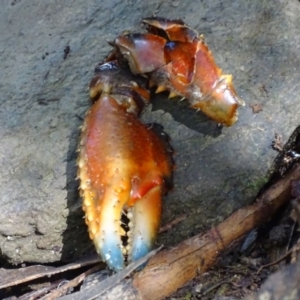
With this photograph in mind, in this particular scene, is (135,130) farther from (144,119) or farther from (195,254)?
(195,254)

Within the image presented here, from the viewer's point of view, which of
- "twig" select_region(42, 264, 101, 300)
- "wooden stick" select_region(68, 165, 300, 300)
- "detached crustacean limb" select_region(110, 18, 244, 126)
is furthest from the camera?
"twig" select_region(42, 264, 101, 300)

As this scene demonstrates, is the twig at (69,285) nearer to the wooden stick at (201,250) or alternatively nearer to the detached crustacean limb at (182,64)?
the wooden stick at (201,250)

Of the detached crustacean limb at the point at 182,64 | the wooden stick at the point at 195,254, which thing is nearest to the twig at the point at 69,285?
the wooden stick at the point at 195,254

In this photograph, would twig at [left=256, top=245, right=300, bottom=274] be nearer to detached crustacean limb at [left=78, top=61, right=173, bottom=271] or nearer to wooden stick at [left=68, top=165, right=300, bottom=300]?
wooden stick at [left=68, top=165, right=300, bottom=300]

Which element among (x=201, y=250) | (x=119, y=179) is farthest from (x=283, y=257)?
(x=119, y=179)

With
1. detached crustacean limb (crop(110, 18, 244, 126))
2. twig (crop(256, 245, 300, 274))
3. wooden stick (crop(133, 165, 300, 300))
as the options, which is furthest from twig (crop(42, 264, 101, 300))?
detached crustacean limb (crop(110, 18, 244, 126))

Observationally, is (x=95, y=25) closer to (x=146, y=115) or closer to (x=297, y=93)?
(x=146, y=115)

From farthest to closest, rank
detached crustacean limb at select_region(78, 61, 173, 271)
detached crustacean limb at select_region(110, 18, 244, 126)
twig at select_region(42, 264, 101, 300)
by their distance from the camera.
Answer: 1. twig at select_region(42, 264, 101, 300)
2. detached crustacean limb at select_region(110, 18, 244, 126)
3. detached crustacean limb at select_region(78, 61, 173, 271)
